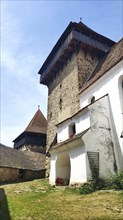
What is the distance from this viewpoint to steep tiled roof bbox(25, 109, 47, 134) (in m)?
27.4

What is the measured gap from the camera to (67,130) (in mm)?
13281

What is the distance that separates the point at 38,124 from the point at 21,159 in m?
7.23

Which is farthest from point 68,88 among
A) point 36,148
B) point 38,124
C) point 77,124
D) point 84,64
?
point 38,124

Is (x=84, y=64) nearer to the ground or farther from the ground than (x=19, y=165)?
farther from the ground

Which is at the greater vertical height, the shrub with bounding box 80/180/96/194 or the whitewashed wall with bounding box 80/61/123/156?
the whitewashed wall with bounding box 80/61/123/156

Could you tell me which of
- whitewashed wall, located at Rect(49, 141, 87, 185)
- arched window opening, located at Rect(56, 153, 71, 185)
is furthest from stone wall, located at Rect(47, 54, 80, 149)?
whitewashed wall, located at Rect(49, 141, 87, 185)

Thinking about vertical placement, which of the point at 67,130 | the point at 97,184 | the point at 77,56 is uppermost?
the point at 77,56

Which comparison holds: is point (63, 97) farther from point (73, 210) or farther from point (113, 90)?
point (73, 210)

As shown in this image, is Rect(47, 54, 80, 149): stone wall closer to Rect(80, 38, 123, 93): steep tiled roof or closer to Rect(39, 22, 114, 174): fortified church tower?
Rect(39, 22, 114, 174): fortified church tower

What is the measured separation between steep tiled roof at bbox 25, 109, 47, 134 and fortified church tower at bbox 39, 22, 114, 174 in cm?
778

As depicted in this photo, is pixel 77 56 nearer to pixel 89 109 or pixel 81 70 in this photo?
pixel 81 70

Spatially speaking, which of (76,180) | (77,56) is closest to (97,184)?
(76,180)

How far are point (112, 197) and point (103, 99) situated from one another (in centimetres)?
619

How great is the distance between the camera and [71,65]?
18.1m
